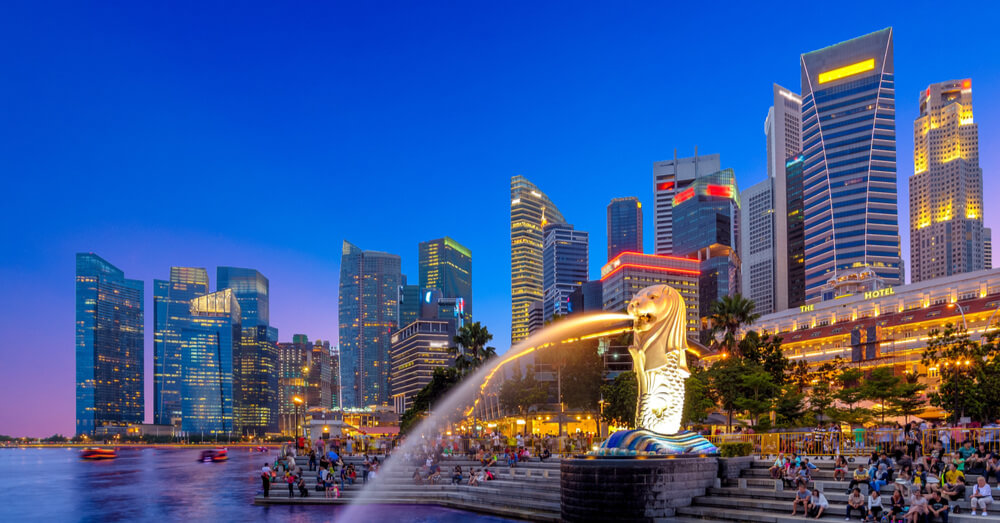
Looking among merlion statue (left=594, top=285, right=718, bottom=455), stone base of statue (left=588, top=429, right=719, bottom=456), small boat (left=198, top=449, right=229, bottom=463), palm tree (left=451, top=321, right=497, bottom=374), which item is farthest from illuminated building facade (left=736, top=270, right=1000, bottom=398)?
small boat (left=198, top=449, right=229, bottom=463)

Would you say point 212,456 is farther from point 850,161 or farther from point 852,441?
point 850,161

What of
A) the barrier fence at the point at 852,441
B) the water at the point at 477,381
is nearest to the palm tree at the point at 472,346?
the water at the point at 477,381

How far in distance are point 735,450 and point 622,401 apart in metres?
30.7

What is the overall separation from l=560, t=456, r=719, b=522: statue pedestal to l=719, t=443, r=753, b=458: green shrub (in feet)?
7.63

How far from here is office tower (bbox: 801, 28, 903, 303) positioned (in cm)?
17312

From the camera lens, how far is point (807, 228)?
7421 inches

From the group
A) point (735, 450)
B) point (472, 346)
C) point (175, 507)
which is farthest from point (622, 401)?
point (175, 507)

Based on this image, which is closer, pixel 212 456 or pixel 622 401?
pixel 622 401

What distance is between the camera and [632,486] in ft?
72.3

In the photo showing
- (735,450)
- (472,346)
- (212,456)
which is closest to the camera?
(735,450)

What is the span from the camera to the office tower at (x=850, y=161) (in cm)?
17312

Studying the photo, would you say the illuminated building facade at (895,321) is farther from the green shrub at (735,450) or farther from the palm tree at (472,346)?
the green shrub at (735,450)

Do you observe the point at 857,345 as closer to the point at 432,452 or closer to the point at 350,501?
the point at 432,452

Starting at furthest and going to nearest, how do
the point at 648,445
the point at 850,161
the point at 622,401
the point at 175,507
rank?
the point at 850,161
the point at 622,401
the point at 175,507
the point at 648,445
